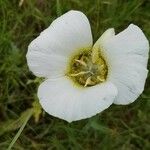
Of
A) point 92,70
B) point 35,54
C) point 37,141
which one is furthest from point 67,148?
point 35,54

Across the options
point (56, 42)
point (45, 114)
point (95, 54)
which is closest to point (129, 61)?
point (95, 54)

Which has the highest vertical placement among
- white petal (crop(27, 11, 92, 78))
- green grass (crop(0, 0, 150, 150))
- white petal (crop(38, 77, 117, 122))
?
white petal (crop(27, 11, 92, 78))

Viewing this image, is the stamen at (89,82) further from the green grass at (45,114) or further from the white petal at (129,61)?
the green grass at (45,114)

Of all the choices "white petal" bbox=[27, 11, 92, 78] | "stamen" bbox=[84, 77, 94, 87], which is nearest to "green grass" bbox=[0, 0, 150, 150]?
"stamen" bbox=[84, 77, 94, 87]

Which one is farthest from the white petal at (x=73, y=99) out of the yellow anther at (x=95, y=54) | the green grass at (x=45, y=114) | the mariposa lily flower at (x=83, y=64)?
the green grass at (x=45, y=114)

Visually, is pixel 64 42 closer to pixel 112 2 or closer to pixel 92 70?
pixel 92 70

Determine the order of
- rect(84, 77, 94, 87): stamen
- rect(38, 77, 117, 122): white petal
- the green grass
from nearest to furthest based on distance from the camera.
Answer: rect(38, 77, 117, 122): white petal
rect(84, 77, 94, 87): stamen
the green grass

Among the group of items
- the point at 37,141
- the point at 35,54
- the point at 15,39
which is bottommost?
the point at 37,141

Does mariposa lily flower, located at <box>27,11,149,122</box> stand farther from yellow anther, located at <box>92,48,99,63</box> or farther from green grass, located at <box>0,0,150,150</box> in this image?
green grass, located at <box>0,0,150,150</box>

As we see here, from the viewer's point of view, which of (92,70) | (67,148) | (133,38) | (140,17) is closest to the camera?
(133,38)
